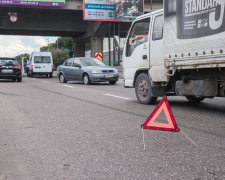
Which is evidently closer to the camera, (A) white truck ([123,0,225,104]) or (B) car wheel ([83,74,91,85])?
(A) white truck ([123,0,225,104])

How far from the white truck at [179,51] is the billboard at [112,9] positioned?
28.3 metres

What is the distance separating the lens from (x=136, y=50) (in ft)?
31.0

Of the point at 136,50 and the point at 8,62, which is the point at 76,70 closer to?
the point at 8,62

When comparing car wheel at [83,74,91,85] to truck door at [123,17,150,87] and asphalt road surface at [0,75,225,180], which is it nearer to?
truck door at [123,17,150,87]

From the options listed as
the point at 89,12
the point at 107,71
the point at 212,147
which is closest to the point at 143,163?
the point at 212,147

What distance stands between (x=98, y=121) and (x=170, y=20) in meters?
2.99

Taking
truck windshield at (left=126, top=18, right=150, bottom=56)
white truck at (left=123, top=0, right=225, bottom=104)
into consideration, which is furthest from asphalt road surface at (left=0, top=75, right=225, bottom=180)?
truck windshield at (left=126, top=18, right=150, bottom=56)

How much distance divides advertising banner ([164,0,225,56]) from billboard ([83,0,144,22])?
29.9 meters

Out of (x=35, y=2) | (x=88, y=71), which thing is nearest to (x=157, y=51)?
(x=88, y=71)

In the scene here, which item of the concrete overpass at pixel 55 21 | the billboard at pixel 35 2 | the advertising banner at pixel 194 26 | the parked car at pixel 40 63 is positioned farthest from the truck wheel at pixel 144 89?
the concrete overpass at pixel 55 21

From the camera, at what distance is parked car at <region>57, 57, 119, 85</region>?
1862cm

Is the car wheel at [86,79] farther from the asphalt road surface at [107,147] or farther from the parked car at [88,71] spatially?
the asphalt road surface at [107,147]

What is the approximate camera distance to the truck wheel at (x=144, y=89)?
900 centimetres

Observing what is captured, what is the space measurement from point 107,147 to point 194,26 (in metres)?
3.84
